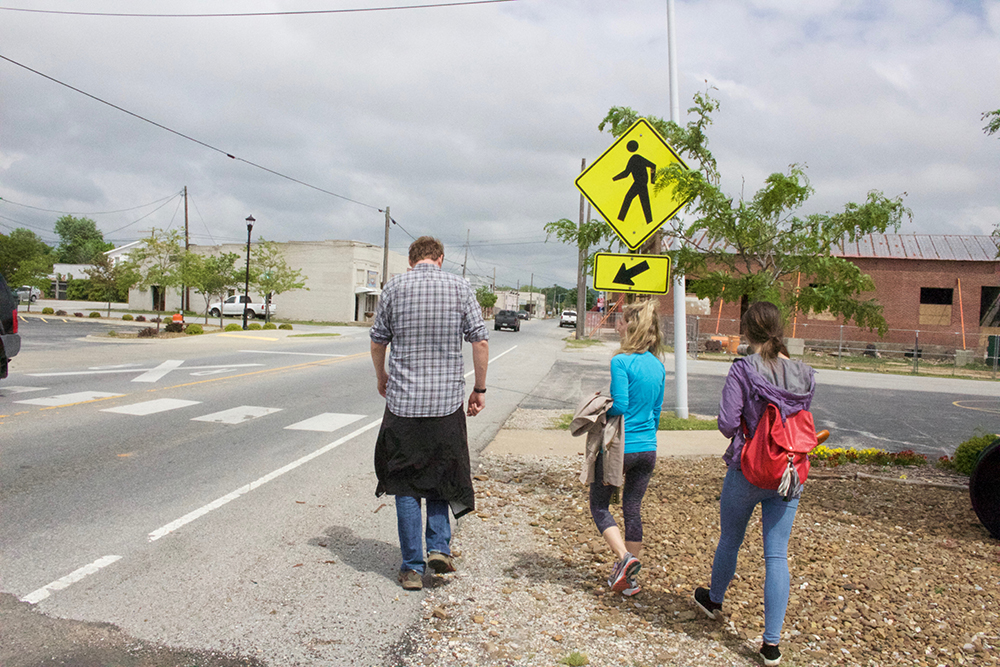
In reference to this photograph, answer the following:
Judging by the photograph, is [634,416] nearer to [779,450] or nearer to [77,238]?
[779,450]

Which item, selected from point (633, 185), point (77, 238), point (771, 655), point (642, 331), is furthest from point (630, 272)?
point (77, 238)

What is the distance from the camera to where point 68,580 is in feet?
12.6

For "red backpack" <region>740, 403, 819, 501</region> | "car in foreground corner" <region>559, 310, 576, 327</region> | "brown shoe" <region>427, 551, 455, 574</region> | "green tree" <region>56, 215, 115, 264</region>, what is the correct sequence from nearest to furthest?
Answer: "red backpack" <region>740, 403, 819, 501</region> < "brown shoe" <region>427, 551, 455, 574</region> < "car in foreground corner" <region>559, 310, 576, 327</region> < "green tree" <region>56, 215, 115, 264</region>

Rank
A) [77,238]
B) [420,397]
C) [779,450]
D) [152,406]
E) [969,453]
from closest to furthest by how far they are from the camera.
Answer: [779,450], [420,397], [969,453], [152,406], [77,238]

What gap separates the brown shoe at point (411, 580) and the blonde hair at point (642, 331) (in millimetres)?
1771

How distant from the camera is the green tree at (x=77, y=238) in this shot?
113625 mm

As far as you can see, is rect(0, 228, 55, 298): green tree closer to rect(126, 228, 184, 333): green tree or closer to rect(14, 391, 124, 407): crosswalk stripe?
rect(126, 228, 184, 333): green tree

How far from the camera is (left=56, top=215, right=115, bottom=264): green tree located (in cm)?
11362

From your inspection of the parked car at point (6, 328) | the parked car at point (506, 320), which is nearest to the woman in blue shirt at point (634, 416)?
the parked car at point (6, 328)

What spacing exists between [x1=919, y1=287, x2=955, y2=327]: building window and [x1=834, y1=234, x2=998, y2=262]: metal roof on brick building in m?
1.80

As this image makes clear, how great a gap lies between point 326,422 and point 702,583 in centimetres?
635

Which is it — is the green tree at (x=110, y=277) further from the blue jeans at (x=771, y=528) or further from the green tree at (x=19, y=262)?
→ the blue jeans at (x=771, y=528)

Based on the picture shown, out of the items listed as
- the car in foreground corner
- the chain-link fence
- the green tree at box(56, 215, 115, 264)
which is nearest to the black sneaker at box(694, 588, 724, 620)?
the chain-link fence

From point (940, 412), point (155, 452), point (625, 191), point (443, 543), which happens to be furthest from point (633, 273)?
point (940, 412)
